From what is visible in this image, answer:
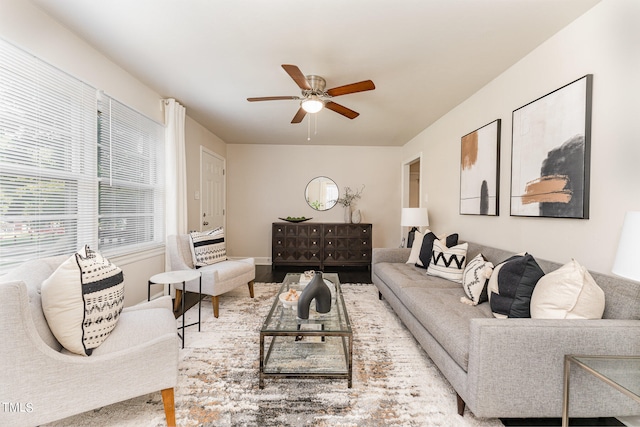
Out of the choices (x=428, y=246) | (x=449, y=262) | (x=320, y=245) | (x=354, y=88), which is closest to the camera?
(x=354, y=88)

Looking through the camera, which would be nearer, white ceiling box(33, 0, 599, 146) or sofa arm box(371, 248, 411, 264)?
white ceiling box(33, 0, 599, 146)

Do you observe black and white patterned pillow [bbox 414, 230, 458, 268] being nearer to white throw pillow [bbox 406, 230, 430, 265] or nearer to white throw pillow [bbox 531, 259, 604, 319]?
white throw pillow [bbox 406, 230, 430, 265]

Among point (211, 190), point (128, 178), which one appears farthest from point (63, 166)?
point (211, 190)

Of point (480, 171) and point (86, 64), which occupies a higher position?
point (86, 64)

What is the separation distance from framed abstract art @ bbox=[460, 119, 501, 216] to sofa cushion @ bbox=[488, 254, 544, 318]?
103 cm

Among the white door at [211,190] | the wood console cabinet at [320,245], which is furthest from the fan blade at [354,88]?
the wood console cabinet at [320,245]

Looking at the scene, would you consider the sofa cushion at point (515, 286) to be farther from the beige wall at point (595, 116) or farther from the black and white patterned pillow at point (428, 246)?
the black and white patterned pillow at point (428, 246)

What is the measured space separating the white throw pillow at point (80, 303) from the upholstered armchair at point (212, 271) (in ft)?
4.52

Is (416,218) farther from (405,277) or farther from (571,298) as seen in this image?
(571,298)

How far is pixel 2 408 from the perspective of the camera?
110cm

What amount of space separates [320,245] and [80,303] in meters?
3.99

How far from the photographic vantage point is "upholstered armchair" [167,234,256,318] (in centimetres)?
281

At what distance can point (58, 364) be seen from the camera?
1179mm

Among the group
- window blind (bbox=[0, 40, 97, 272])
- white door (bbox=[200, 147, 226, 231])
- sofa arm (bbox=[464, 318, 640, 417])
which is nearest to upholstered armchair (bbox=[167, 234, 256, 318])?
window blind (bbox=[0, 40, 97, 272])
